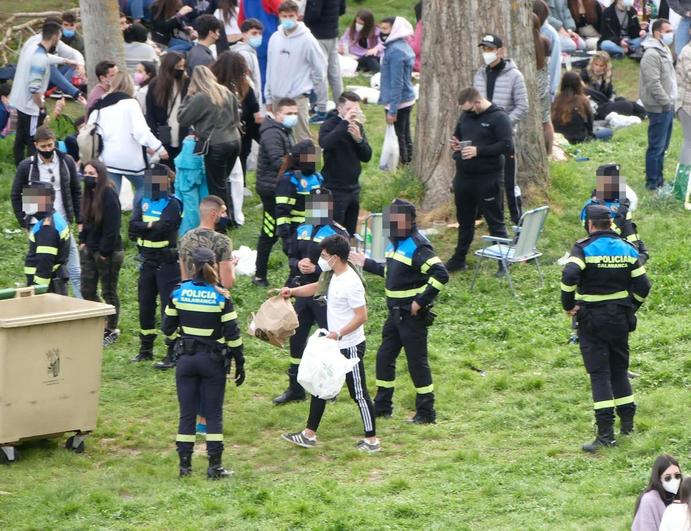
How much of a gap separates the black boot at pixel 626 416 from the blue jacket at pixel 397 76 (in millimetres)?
7345

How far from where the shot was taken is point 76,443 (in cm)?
997

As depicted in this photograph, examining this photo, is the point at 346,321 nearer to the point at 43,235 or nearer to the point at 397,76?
the point at 43,235

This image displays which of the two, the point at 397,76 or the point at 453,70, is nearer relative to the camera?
the point at 453,70

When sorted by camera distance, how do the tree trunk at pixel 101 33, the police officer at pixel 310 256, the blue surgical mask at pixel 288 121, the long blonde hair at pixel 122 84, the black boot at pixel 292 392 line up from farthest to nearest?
the tree trunk at pixel 101 33
the long blonde hair at pixel 122 84
the blue surgical mask at pixel 288 121
the black boot at pixel 292 392
the police officer at pixel 310 256

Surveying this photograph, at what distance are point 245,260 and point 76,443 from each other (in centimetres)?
431

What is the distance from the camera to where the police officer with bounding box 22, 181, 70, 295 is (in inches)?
429

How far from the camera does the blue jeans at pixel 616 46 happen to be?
896 inches

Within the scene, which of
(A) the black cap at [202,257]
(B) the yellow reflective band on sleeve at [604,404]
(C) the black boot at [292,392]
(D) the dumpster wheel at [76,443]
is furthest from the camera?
(C) the black boot at [292,392]

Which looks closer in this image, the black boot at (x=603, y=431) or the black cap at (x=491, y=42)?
the black boot at (x=603, y=431)

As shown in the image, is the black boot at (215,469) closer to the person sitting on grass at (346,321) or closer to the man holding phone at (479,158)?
the person sitting on grass at (346,321)

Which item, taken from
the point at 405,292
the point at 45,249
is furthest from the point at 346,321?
the point at 45,249

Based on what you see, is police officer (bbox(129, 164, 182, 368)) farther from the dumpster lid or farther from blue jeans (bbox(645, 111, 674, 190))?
blue jeans (bbox(645, 111, 674, 190))

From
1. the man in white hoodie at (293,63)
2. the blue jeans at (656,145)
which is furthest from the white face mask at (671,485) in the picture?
the man in white hoodie at (293,63)

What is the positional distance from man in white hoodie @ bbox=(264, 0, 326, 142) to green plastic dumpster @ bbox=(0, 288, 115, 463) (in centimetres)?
631
